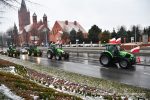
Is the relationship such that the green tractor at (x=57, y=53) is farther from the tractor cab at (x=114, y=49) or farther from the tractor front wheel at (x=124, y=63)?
the tractor front wheel at (x=124, y=63)

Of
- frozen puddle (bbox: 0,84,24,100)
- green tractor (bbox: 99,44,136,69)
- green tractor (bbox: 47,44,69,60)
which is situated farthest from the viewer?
green tractor (bbox: 47,44,69,60)

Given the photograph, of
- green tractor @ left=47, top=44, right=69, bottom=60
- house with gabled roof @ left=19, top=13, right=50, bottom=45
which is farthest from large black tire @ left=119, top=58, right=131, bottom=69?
house with gabled roof @ left=19, top=13, right=50, bottom=45

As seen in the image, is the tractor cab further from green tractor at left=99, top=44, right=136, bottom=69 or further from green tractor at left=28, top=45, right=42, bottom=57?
green tractor at left=28, top=45, right=42, bottom=57

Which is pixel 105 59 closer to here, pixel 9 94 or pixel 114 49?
pixel 114 49

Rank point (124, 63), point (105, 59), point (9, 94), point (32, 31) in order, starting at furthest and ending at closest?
1. point (32, 31)
2. point (105, 59)
3. point (124, 63)
4. point (9, 94)

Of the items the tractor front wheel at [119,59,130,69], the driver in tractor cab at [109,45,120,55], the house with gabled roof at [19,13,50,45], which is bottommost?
the tractor front wheel at [119,59,130,69]

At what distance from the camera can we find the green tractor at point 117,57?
2128 centimetres

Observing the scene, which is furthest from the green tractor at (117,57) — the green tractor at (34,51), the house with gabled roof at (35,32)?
the house with gabled roof at (35,32)

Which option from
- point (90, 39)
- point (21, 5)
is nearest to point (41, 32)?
point (90, 39)

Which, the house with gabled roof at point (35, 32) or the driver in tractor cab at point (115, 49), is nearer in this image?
the driver in tractor cab at point (115, 49)

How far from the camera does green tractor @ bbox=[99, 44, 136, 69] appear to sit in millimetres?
21281

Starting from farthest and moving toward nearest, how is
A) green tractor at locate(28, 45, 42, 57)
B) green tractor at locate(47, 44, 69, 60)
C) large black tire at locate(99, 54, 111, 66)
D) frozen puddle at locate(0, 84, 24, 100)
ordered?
green tractor at locate(28, 45, 42, 57)
green tractor at locate(47, 44, 69, 60)
large black tire at locate(99, 54, 111, 66)
frozen puddle at locate(0, 84, 24, 100)

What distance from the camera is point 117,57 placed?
22.1 m

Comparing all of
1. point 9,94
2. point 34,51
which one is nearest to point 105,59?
point 9,94
